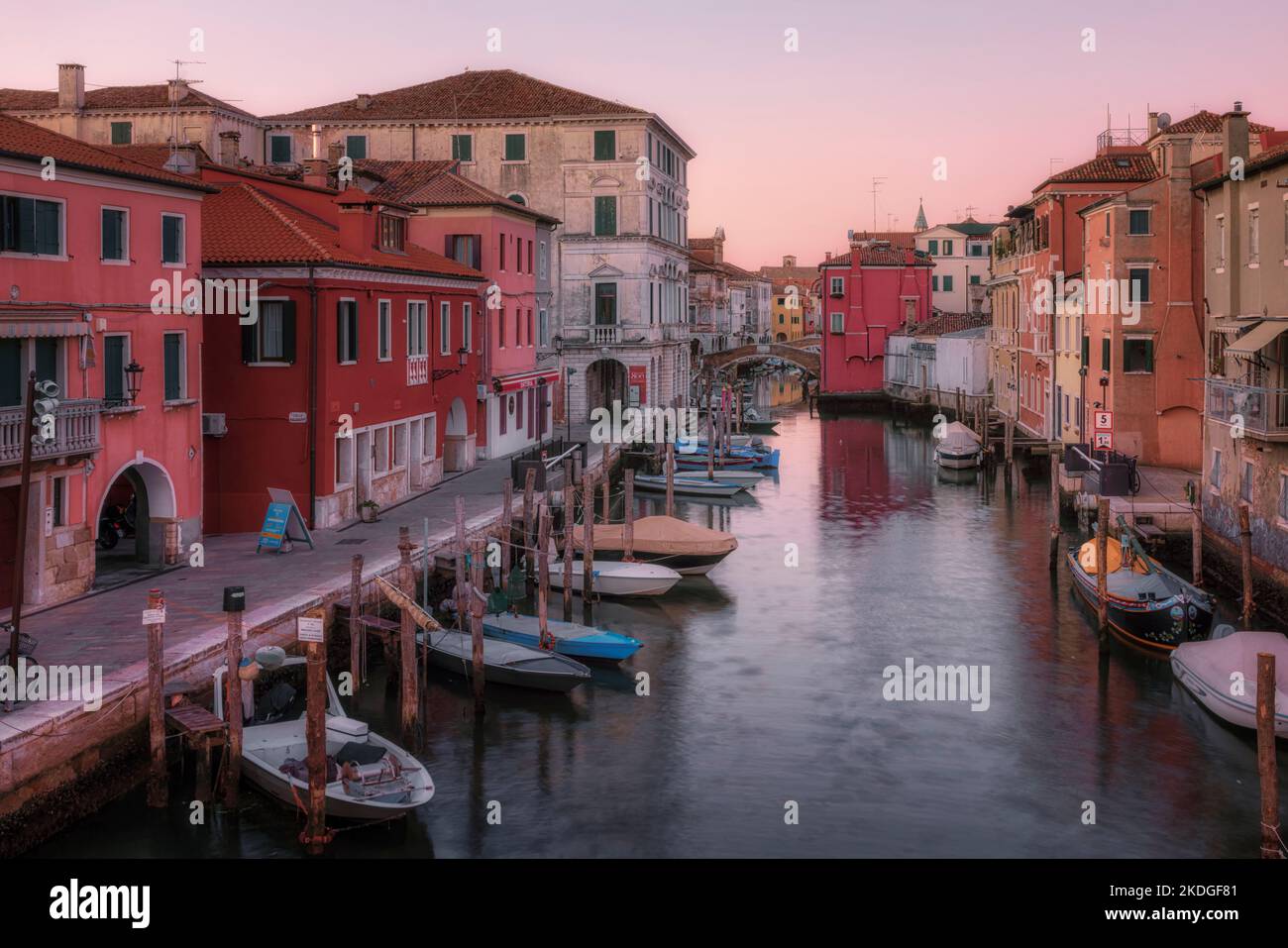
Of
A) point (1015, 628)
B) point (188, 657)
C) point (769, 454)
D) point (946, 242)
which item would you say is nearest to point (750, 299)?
point (946, 242)

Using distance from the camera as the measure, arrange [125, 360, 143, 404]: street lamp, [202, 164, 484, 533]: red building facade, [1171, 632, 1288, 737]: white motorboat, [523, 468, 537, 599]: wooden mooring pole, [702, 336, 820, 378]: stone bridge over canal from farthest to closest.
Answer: [702, 336, 820, 378]: stone bridge over canal
[523, 468, 537, 599]: wooden mooring pole
[202, 164, 484, 533]: red building facade
[125, 360, 143, 404]: street lamp
[1171, 632, 1288, 737]: white motorboat

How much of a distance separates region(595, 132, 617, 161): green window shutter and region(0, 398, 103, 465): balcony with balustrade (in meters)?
42.0

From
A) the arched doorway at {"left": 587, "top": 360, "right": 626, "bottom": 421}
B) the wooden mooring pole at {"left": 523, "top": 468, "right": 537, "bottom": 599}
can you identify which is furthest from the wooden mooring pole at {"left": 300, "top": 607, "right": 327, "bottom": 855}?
the arched doorway at {"left": 587, "top": 360, "right": 626, "bottom": 421}

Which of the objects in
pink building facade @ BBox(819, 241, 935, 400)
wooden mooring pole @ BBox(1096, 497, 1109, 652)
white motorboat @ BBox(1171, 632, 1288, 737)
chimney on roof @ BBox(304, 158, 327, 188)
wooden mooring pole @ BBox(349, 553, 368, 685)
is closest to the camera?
white motorboat @ BBox(1171, 632, 1288, 737)

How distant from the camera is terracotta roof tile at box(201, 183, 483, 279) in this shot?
97.5 feet

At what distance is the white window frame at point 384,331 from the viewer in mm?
33344

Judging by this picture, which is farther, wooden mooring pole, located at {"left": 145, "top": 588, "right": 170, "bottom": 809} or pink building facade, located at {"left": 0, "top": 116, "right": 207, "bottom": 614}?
pink building facade, located at {"left": 0, "top": 116, "right": 207, "bottom": 614}

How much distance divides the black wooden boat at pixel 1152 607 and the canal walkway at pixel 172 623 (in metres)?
13.1

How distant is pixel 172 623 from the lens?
21328mm

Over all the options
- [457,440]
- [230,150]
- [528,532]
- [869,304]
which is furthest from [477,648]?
[869,304]

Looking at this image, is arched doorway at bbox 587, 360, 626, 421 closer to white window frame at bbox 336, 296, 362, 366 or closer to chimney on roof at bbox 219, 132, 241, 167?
chimney on roof at bbox 219, 132, 241, 167
